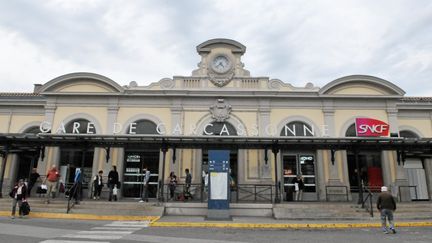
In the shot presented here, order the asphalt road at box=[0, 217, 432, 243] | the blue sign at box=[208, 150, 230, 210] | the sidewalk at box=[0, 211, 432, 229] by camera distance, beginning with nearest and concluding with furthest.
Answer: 1. the asphalt road at box=[0, 217, 432, 243]
2. the sidewalk at box=[0, 211, 432, 229]
3. the blue sign at box=[208, 150, 230, 210]

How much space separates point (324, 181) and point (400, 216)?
Answer: 5360 millimetres

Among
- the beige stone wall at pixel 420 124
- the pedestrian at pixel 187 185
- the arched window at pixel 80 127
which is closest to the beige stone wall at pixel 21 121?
the arched window at pixel 80 127

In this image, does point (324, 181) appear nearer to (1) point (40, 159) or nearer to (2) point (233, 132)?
(2) point (233, 132)

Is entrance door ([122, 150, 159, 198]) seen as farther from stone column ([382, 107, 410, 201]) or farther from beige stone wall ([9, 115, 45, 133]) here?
stone column ([382, 107, 410, 201])

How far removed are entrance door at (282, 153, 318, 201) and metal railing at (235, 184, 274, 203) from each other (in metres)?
1.35

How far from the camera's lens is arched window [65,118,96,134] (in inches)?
757

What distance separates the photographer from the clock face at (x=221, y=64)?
782 inches

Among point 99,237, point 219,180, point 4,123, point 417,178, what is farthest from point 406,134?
point 4,123

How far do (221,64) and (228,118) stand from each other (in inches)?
138

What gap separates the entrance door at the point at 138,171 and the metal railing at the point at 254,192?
16.2 ft

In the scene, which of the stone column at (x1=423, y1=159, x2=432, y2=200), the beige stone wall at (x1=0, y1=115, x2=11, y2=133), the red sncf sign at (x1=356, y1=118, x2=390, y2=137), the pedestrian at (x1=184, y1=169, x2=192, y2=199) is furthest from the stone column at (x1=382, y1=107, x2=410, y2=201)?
the beige stone wall at (x1=0, y1=115, x2=11, y2=133)

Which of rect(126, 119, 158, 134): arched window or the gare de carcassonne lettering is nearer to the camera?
the gare de carcassonne lettering

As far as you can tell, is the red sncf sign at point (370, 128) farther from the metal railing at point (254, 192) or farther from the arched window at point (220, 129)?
the arched window at point (220, 129)

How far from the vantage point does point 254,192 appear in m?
17.6
